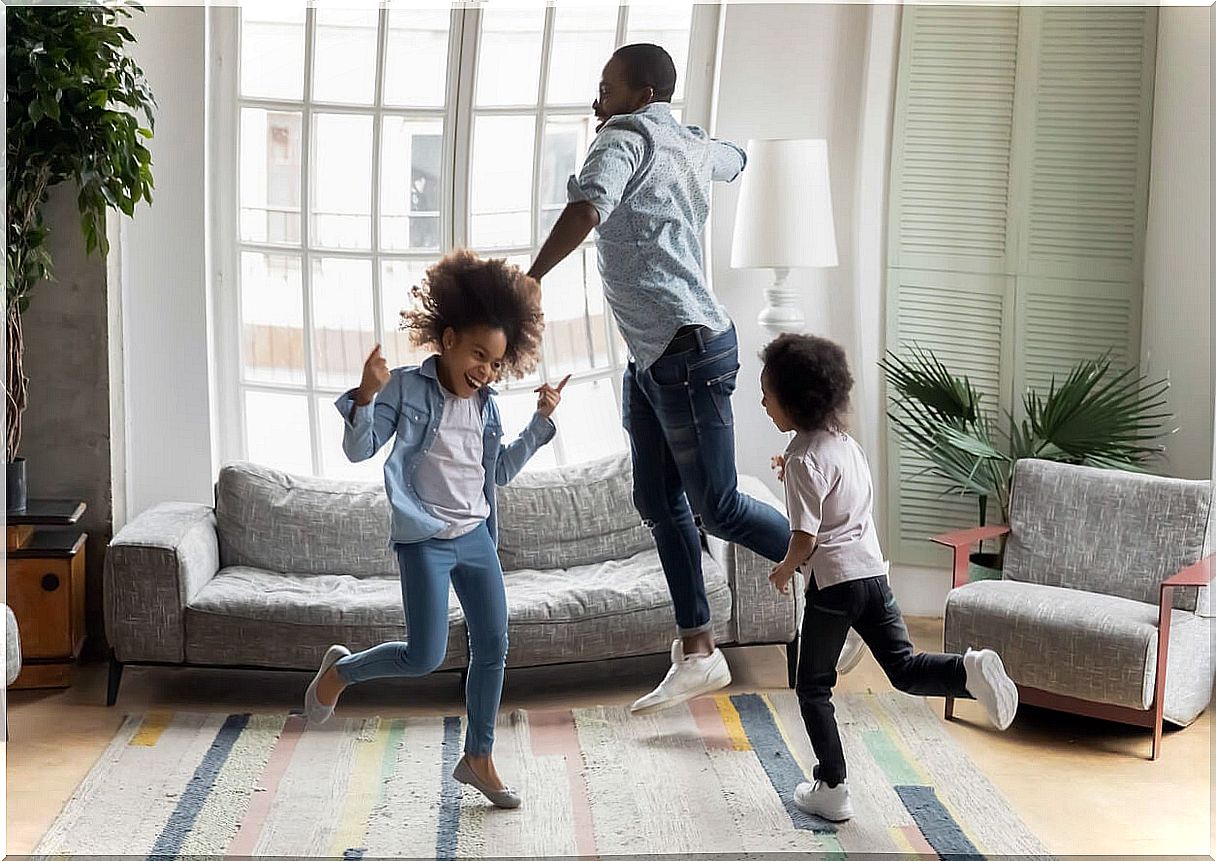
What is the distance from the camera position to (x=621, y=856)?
2.88m

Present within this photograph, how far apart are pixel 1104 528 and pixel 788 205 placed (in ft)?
4.44

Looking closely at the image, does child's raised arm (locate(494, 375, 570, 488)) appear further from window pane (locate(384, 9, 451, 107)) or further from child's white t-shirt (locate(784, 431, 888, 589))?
window pane (locate(384, 9, 451, 107))

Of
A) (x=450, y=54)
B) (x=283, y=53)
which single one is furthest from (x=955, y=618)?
(x=283, y=53)

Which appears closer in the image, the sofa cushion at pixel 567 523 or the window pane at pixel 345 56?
the sofa cushion at pixel 567 523

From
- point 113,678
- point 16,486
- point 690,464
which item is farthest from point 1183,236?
point 16,486

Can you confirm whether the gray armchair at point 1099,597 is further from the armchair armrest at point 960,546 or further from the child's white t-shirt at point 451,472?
the child's white t-shirt at point 451,472

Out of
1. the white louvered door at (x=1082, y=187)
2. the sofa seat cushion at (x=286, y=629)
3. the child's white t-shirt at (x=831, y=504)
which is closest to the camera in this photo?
the child's white t-shirt at (x=831, y=504)

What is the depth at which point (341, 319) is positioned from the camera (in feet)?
15.2

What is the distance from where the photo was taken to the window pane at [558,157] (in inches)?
183

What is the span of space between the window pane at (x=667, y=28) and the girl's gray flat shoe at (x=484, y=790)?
2.59 metres

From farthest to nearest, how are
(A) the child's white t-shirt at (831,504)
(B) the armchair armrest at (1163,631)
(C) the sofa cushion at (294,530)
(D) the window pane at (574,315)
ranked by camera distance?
(D) the window pane at (574,315), (C) the sofa cushion at (294,530), (B) the armchair armrest at (1163,631), (A) the child's white t-shirt at (831,504)

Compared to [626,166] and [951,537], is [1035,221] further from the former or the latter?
[626,166]

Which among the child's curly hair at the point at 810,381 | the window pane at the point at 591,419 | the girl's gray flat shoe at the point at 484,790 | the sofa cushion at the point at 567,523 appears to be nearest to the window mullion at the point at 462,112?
the window pane at the point at 591,419

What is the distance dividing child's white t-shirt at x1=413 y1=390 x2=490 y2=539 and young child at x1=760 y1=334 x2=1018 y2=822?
2.13ft
